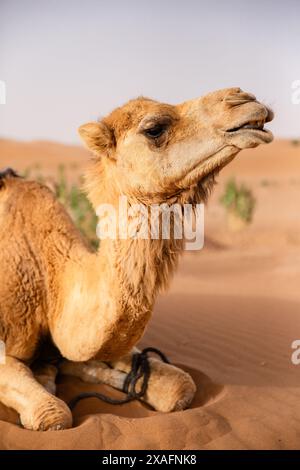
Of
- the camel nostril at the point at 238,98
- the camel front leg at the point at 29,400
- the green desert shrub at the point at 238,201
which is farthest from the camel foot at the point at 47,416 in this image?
the green desert shrub at the point at 238,201

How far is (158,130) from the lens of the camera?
3113mm

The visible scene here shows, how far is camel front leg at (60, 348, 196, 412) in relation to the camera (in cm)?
352

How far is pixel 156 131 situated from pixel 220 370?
2.16m

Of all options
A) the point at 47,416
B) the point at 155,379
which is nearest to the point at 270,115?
the point at 155,379

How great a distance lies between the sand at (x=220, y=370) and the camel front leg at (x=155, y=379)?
3.0 inches

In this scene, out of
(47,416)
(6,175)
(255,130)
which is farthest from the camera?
(6,175)

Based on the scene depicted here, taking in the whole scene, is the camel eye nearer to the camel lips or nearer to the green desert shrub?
the camel lips

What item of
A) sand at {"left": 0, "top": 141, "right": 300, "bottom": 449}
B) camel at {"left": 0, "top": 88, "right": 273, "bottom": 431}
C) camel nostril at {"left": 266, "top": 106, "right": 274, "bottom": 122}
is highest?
camel nostril at {"left": 266, "top": 106, "right": 274, "bottom": 122}

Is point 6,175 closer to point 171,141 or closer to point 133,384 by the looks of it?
point 171,141

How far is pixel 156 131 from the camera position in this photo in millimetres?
3117

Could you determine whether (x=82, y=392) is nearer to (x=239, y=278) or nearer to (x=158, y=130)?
(x=158, y=130)

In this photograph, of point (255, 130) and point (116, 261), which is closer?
point (255, 130)

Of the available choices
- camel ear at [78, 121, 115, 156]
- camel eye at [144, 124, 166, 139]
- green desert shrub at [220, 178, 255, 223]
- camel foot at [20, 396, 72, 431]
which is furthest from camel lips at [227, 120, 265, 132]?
green desert shrub at [220, 178, 255, 223]
